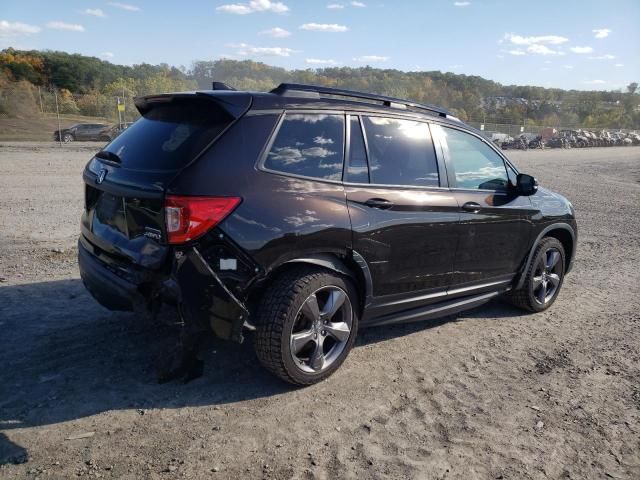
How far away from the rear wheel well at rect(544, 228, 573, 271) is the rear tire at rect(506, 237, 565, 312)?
115mm

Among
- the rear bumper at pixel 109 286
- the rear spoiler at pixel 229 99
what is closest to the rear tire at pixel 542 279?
the rear spoiler at pixel 229 99

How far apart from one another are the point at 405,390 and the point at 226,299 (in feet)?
4.74

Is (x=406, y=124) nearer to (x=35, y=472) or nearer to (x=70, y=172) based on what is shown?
(x=35, y=472)

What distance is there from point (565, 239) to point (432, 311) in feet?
7.55

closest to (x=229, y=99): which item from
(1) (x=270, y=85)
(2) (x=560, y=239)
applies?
(2) (x=560, y=239)

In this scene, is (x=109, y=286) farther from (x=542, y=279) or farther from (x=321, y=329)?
(x=542, y=279)

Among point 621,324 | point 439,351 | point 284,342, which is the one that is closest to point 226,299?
point 284,342

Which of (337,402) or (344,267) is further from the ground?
(344,267)

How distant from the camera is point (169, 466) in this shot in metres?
2.68

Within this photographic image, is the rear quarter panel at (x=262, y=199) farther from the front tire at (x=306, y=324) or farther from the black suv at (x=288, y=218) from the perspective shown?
the front tire at (x=306, y=324)

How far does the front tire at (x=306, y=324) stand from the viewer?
128 inches

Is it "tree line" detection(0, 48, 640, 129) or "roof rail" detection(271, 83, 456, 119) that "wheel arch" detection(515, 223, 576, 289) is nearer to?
"roof rail" detection(271, 83, 456, 119)

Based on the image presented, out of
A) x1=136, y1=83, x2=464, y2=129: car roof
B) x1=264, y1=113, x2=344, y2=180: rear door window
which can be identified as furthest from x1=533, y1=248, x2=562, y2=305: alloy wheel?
x1=264, y1=113, x2=344, y2=180: rear door window

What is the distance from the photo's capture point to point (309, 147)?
138 inches
